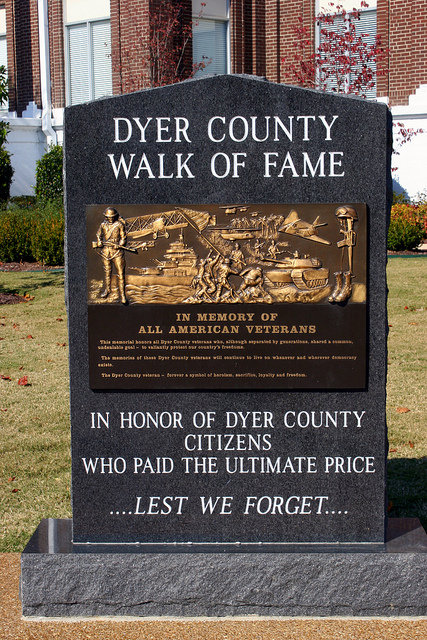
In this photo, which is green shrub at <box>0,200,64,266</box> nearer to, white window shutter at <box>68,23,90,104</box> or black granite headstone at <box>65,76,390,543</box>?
white window shutter at <box>68,23,90,104</box>

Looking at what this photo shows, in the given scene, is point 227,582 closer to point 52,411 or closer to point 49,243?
point 52,411

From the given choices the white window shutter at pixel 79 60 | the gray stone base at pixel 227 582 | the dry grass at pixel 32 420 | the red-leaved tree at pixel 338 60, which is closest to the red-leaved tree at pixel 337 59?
the red-leaved tree at pixel 338 60

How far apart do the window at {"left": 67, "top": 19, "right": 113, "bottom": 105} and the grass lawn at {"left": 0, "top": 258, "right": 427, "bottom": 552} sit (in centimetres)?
1120

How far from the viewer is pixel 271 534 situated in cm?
390

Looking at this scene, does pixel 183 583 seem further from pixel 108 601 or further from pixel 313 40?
pixel 313 40

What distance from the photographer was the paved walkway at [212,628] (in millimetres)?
3541

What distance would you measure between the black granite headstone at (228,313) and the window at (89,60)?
61.3 ft

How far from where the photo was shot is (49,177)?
819 inches

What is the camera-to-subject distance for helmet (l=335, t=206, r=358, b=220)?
12.2 feet

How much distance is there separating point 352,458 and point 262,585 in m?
0.75

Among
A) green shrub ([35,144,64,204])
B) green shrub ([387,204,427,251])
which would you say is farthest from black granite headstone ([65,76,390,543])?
green shrub ([35,144,64,204])

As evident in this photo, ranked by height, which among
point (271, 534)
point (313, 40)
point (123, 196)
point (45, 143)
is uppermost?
point (313, 40)

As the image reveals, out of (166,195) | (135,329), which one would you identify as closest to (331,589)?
(135,329)

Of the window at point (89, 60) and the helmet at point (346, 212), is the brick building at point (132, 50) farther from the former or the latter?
the helmet at point (346, 212)
